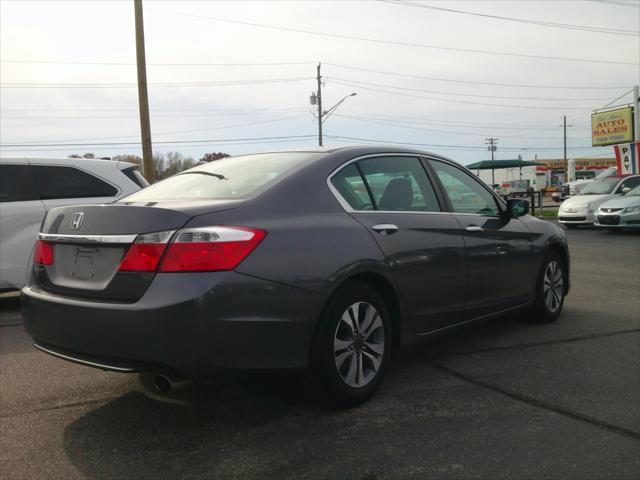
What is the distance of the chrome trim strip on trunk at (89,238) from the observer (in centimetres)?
293

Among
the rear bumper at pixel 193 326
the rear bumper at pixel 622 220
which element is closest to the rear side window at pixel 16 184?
the rear bumper at pixel 193 326

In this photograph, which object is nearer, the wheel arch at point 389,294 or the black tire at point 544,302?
the wheel arch at point 389,294

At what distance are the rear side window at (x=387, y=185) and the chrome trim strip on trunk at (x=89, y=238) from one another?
1.27 m

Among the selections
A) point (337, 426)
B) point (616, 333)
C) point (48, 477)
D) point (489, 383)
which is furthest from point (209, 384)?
point (616, 333)

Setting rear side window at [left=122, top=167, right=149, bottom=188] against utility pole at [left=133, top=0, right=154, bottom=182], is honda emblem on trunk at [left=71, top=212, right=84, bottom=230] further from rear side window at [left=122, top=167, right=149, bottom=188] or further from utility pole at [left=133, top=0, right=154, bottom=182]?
utility pole at [left=133, top=0, right=154, bottom=182]

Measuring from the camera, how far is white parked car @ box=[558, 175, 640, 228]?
16.8 metres

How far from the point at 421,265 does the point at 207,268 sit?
160cm

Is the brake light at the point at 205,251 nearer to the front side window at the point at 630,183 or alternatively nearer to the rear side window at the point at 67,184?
the rear side window at the point at 67,184

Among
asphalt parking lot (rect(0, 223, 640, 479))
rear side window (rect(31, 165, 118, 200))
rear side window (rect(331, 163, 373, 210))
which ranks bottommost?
asphalt parking lot (rect(0, 223, 640, 479))

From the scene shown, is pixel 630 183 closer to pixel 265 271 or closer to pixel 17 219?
pixel 17 219

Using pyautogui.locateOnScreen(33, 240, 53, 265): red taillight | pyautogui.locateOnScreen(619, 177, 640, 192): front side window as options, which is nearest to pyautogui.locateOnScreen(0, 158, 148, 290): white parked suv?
pyautogui.locateOnScreen(33, 240, 53, 265): red taillight

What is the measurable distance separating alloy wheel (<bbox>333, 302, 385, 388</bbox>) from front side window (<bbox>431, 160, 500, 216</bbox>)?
1341 mm

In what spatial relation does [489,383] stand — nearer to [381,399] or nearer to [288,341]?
[381,399]

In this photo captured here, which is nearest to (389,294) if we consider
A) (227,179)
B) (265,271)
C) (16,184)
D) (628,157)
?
(265,271)
